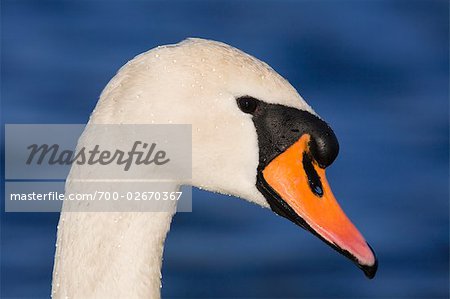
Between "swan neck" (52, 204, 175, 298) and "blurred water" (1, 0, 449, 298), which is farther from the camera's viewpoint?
"blurred water" (1, 0, 449, 298)

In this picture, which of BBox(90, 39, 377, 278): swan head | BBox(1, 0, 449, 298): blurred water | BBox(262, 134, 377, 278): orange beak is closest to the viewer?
BBox(90, 39, 377, 278): swan head

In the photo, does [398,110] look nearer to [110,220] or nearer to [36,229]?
[36,229]

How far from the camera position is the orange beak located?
5.36 m

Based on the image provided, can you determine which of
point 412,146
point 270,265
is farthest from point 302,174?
point 412,146

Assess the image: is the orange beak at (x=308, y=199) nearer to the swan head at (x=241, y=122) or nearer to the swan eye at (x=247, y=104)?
the swan head at (x=241, y=122)

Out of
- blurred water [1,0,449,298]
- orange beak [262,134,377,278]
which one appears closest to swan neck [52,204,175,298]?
orange beak [262,134,377,278]

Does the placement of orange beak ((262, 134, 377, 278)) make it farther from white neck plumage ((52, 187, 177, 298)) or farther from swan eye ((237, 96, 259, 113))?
white neck plumage ((52, 187, 177, 298))

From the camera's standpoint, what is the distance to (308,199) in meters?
5.43

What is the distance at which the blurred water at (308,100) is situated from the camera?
10.8 metres

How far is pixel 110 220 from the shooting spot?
5273 mm

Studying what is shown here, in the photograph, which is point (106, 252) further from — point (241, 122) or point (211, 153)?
point (241, 122)

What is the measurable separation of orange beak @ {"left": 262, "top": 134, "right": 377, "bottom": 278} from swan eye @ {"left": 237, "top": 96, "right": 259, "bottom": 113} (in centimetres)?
24

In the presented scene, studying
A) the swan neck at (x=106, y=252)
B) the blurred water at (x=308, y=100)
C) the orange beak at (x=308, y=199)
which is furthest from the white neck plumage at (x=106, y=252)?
the blurred water at (x=308, y=100)

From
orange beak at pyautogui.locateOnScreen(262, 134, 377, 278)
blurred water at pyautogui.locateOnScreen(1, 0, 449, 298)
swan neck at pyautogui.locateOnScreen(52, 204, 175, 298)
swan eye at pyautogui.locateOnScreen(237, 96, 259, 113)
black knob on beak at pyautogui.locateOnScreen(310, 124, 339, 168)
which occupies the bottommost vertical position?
swan neck at pyautogui.locateOnScreen(52, 204, 175, 298)
